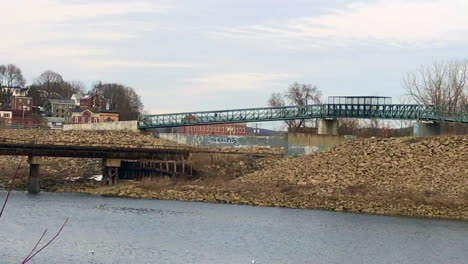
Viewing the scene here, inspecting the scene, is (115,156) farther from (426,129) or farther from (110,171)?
(426,129)

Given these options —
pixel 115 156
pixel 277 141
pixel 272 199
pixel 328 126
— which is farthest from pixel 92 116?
pixel 272 199

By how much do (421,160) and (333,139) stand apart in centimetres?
1540

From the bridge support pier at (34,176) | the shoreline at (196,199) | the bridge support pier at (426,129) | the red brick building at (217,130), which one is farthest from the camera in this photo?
the red brick building at (217,130)

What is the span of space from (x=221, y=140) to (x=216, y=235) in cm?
5851

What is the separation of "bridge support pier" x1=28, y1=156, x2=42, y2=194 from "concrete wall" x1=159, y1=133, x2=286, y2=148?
30.6 meters

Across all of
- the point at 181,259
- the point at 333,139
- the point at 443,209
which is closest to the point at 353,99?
the point at 333,139

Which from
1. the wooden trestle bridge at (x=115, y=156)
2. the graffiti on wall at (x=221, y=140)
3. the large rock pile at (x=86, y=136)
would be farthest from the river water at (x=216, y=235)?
the graffiti on wall at (x=221, y=140)

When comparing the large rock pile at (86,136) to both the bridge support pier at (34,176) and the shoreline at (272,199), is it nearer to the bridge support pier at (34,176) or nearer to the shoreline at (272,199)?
the shoreline at (272,199)

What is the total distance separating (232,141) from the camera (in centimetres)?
10600

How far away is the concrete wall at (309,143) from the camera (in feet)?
299

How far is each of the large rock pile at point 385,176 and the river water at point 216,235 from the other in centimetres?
461

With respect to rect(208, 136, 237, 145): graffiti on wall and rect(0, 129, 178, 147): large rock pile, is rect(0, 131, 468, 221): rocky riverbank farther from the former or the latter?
rect(0, 129, 178, 147): large rock pile

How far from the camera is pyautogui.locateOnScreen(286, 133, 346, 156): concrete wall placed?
299 ft

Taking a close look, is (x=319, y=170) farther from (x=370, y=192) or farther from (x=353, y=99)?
(x=353, y=99)
